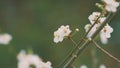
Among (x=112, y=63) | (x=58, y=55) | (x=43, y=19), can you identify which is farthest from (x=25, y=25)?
(x=112, y=63)

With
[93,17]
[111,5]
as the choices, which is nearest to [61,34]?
[93,17]

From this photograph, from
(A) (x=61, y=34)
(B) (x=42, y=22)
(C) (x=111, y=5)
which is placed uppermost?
(B) (x=42, y=22)

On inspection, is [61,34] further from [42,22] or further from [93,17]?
[42,22]

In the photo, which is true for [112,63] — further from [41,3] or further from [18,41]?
[41,3]

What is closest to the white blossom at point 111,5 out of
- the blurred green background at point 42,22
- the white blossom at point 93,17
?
the white blossom at point 93,17

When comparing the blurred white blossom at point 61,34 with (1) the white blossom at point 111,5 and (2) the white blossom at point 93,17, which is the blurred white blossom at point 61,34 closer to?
(2) the white blossom at point 93,17

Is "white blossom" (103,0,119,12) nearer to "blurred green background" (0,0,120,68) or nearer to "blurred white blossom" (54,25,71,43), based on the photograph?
"blurred white blossom" (54,25,71,43)
